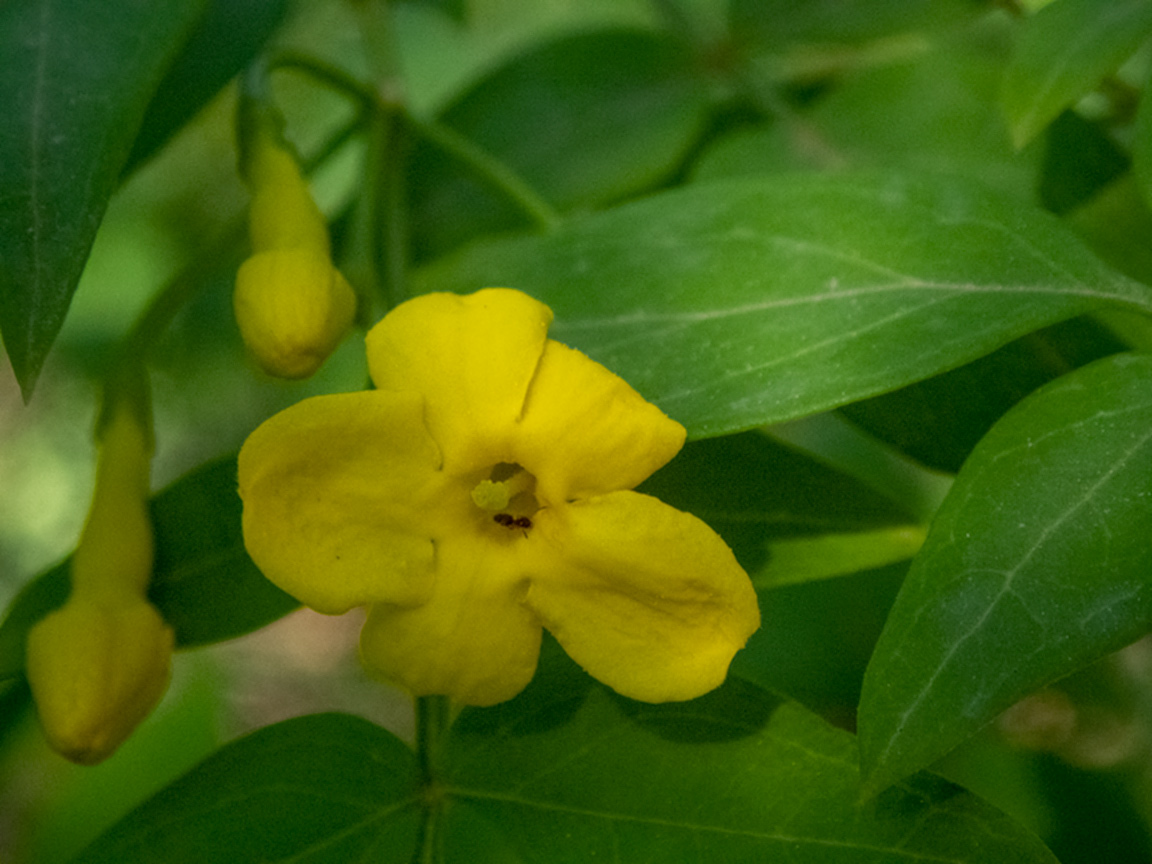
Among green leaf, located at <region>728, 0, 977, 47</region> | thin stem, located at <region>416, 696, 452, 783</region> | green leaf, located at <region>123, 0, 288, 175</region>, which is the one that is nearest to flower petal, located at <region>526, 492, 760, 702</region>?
thin stem, located at <region>416, 696, 452, 783</region>

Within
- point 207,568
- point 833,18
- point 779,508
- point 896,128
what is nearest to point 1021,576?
point 779,508

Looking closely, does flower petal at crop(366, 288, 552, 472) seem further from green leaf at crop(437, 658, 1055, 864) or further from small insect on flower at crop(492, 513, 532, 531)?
green leaf at crop(437, 658, 1055, 864)

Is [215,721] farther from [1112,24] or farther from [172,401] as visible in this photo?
[1112,24]

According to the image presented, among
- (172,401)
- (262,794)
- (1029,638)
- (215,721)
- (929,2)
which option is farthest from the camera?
(172,401)

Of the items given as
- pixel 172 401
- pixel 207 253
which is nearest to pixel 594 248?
pixel 207 253

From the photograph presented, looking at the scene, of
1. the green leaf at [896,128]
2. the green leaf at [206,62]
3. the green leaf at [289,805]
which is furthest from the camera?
the green leaf at [896,128]

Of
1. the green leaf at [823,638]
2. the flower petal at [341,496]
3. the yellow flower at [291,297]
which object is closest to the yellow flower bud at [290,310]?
the yellow flower at [291,297]

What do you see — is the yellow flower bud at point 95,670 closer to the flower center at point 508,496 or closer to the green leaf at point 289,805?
the green leaf at point 289,805
